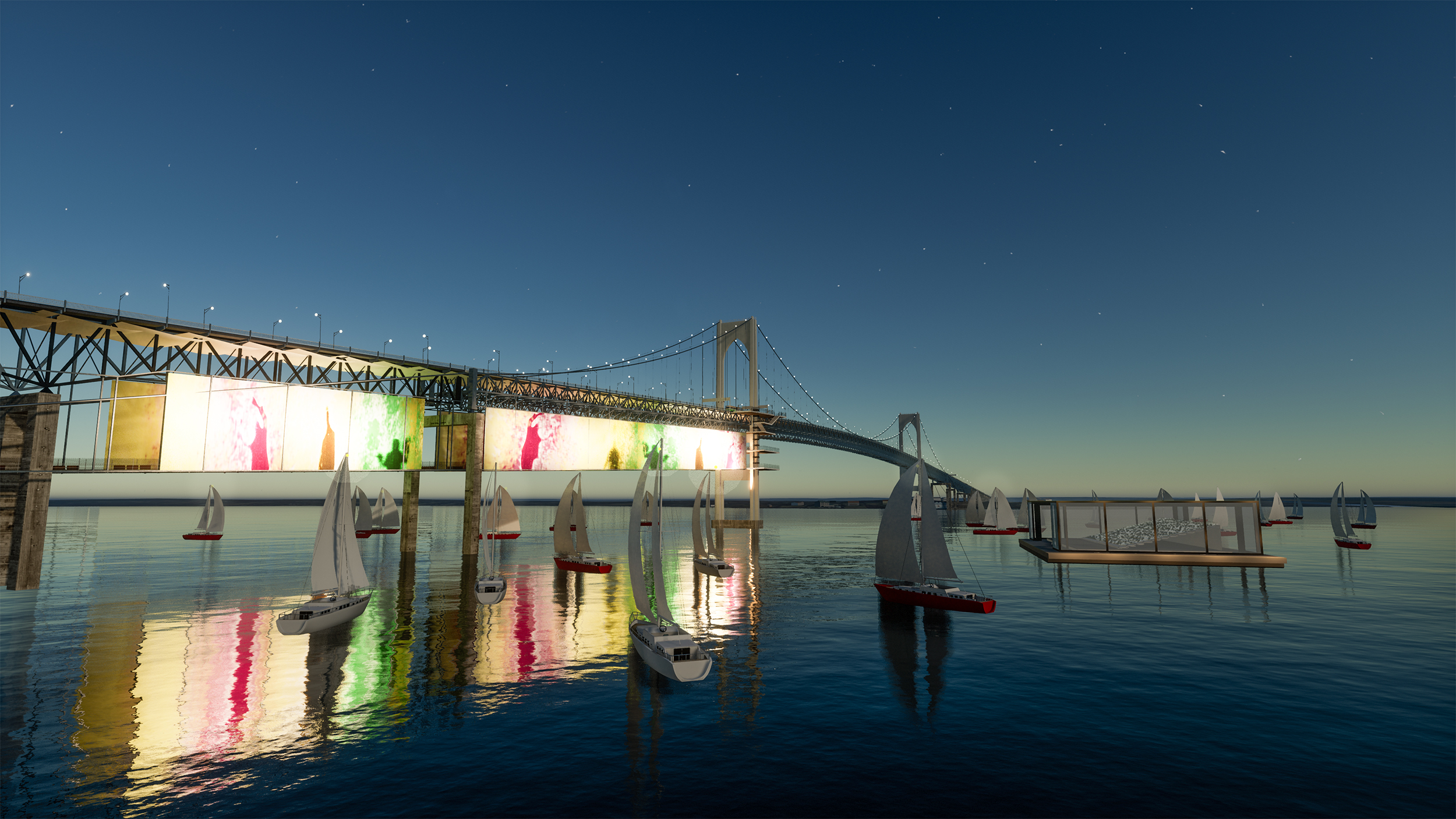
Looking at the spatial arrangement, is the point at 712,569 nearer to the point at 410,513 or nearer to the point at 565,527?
the point at 565,527

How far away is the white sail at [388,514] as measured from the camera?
94.8 meters

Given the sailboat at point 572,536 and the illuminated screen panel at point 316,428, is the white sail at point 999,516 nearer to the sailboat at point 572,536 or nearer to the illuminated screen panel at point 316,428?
the sailboat at point 572,536

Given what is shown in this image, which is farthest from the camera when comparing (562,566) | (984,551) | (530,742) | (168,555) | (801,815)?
(984,551)

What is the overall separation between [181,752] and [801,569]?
4831 cm

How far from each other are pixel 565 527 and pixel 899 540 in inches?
1211

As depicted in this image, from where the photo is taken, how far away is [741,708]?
2141cm

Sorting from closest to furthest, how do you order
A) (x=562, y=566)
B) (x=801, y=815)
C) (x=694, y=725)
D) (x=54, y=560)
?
1. (x=801, y=815)
2. (x=694, y=725)
3. (x=562, y=566)
4. (x=54, y=560)

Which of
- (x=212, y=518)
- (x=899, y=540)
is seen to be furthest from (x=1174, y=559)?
(x=212, y=518)

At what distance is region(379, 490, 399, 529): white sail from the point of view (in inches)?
3730

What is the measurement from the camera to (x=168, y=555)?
231 ft

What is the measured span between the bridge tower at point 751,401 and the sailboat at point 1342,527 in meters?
70.9

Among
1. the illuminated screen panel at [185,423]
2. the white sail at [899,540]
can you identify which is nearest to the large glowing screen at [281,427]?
the illuminated screen panel at [185,423]

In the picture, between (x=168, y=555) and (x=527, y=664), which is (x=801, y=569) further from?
(x=168, y=555)

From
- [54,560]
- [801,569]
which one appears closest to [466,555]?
[801,569]
